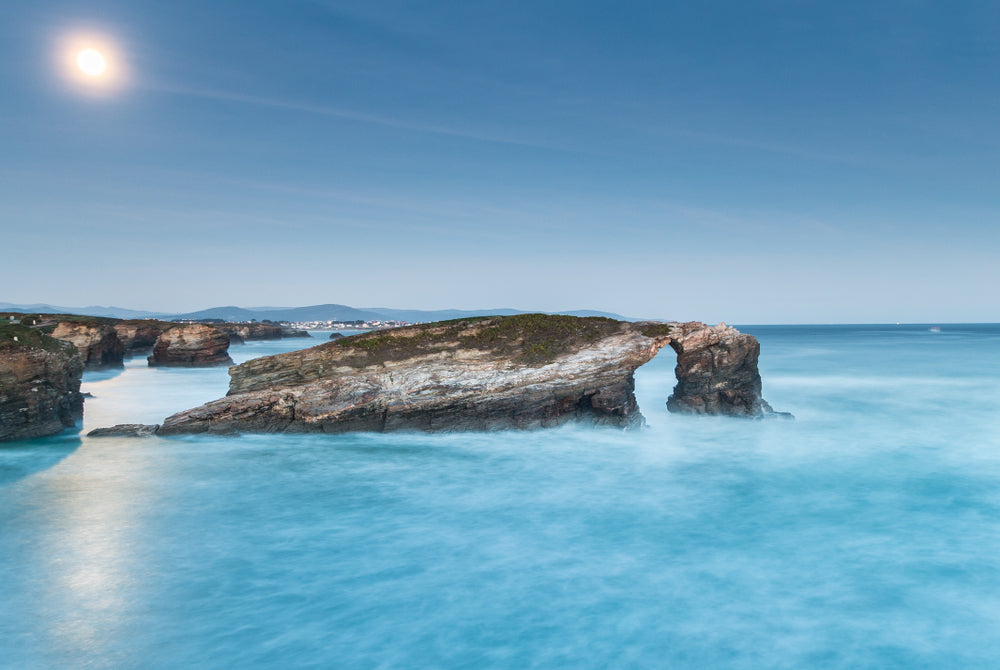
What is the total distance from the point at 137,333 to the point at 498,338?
53628mm

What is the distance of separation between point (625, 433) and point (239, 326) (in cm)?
10117

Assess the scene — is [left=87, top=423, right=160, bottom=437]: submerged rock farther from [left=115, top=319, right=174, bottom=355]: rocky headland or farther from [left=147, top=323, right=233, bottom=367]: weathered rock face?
[left=115, top=319, right=174, bottom=355]: rocky headland

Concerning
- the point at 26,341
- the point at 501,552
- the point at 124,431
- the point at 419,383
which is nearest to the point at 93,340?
the point at 26,341

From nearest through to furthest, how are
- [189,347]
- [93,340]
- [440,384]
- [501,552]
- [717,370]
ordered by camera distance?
1. [501,552]
2. [440,384]
3. [717,370]
4. [93,340]
5. [189,347]

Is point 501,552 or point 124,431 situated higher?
point 124,431

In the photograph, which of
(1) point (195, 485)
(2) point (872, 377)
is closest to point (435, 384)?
(1) point (195, 485)

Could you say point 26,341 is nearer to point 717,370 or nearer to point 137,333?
point 717,370

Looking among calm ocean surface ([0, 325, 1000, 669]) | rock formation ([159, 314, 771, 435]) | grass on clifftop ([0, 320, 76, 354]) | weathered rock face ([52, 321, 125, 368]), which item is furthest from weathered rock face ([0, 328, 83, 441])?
weathered rock face ([52, 321, 125, 368])

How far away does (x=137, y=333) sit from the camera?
2303 inches

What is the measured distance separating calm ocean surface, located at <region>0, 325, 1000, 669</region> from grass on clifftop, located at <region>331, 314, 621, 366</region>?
3.37 meters

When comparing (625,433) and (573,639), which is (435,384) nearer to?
(625,433)

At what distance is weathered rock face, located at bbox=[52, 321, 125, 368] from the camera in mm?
40219

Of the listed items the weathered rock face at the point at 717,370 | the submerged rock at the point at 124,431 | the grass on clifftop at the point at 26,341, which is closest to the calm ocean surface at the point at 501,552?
the submerged rock at the point at 124,431

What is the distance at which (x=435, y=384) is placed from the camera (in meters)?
20.5
